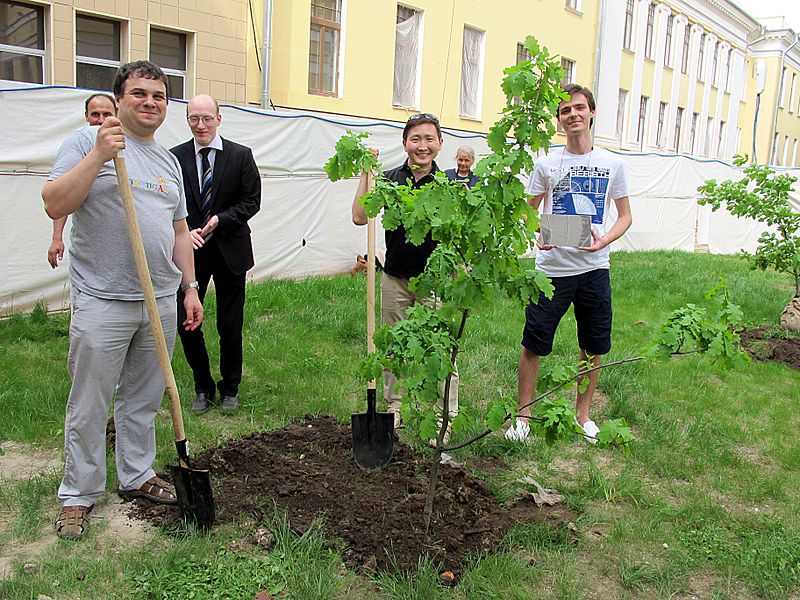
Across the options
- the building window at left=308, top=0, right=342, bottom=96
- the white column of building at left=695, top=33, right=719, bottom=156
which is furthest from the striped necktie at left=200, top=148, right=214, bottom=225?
the white column of building at left=695, top=33, right=719, bottom=156

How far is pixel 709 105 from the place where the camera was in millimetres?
31500

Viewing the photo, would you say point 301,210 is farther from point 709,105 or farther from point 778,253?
point 709,105

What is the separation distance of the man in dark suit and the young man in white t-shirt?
1.85 m

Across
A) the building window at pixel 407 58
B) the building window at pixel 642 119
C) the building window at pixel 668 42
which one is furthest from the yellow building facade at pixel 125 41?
the building window at pixel 668 42

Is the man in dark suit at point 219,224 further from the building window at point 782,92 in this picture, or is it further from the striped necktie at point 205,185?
the building window at point 782,92

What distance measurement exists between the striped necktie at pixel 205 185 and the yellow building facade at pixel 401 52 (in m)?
6.14

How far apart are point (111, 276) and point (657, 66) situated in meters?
26.5

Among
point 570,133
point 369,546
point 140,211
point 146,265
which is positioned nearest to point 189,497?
point 369,546

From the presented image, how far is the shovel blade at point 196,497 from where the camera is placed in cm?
326

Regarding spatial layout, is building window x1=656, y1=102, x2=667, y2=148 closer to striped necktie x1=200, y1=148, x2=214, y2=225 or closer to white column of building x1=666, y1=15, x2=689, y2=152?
white column of building x1=666, y1=15, x2=689, y2=152

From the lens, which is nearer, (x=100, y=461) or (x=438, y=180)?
(x=438, y=180)

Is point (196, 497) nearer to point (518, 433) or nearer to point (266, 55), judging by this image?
point (518, 433)

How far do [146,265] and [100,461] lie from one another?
39.3 inches

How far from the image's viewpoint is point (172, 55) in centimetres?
1100
